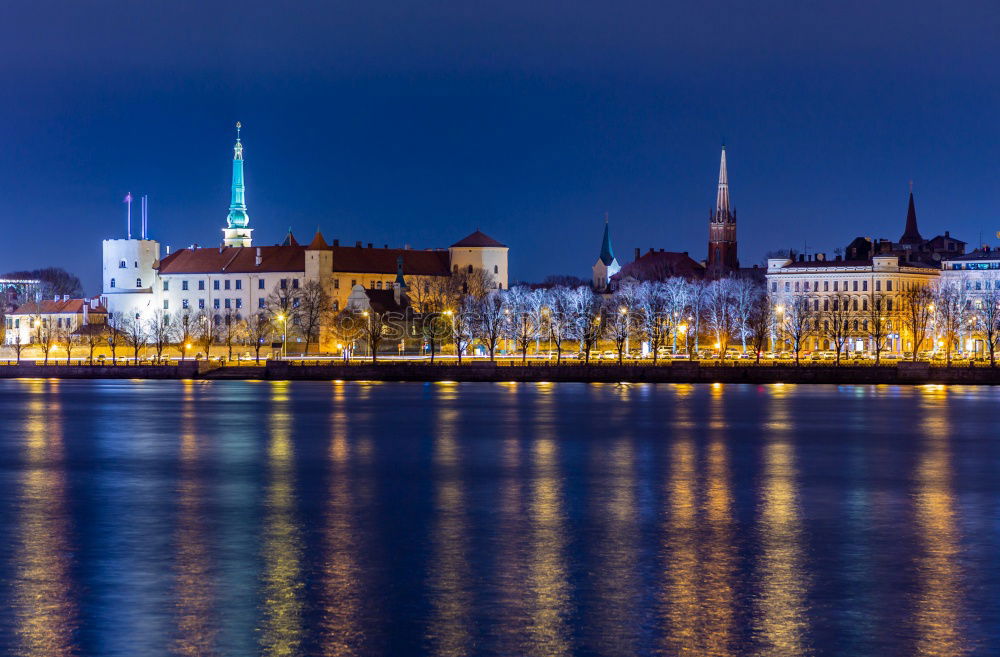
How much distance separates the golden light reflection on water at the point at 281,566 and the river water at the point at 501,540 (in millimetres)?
45

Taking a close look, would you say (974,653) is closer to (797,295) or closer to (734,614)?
(734,614)

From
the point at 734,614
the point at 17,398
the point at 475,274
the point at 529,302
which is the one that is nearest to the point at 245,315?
the point at 475,274

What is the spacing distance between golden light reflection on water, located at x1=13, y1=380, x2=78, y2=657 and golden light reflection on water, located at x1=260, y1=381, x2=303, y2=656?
162cm

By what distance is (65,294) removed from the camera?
15838 cm

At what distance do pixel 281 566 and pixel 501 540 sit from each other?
2.87m

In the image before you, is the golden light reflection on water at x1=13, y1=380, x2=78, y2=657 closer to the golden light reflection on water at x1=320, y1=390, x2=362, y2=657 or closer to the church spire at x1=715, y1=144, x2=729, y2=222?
the golden light reflection on water at x1=320, y1=390, x2=362, y2=657

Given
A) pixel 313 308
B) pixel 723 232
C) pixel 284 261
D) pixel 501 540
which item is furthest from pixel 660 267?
pixel 501 540

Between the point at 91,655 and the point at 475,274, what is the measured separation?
119m

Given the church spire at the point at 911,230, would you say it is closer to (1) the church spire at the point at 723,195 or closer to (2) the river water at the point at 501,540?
(1) the church spire at the point at 723,195

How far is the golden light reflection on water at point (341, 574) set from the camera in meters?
12.4

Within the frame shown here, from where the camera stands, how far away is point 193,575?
50.3 ft

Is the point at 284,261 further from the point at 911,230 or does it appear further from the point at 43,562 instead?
the point at 43,562

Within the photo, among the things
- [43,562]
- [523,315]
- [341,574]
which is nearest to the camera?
[341,574]

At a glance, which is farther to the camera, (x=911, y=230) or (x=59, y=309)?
(x=911, y=230)
